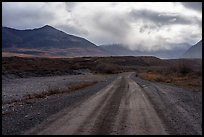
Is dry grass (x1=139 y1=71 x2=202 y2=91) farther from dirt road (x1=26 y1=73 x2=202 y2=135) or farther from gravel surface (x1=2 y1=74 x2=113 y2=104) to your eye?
dirt road (x1=26 y1=73 x2=202 y2=135)

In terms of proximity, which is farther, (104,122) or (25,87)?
(25,87)

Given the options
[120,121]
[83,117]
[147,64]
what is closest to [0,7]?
[83,117]

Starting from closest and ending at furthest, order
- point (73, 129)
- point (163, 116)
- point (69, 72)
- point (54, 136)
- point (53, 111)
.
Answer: point (54, 136)
point (73, 129)
point (163, 116)
point (53, 111)
point (69, 72)

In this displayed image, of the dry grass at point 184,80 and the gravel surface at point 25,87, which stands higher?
the dry grass at point 184,80

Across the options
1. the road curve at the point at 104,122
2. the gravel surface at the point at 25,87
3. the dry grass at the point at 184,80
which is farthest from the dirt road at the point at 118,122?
the dry grass at the point at 184,80

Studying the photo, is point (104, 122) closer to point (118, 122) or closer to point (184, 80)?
point (118, 122)

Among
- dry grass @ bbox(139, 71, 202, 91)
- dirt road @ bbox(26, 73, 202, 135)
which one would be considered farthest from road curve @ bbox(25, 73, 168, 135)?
dry grass @ bbox(139, 71, 202, 91)

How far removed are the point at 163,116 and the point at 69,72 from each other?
8405 cm

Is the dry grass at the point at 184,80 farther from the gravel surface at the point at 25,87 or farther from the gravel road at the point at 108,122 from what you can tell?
the gravel road at the point at 108,122

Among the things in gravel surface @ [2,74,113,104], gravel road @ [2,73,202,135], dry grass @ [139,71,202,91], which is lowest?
gravel surface @ [2,74,113,104]

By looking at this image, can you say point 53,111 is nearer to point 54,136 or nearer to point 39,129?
point 39,129

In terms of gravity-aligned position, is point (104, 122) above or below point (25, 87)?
above

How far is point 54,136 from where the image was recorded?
1115cm

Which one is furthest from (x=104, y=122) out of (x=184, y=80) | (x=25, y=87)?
(x=184, y=80)
